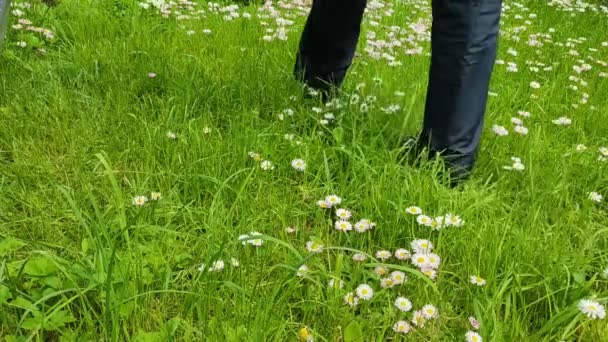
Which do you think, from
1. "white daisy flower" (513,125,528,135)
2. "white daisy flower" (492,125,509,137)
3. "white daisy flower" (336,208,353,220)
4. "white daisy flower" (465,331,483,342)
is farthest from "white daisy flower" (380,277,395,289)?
"white daisy flower" (513,125,528,135)

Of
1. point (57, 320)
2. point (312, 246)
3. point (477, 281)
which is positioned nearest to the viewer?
point (57, 320)

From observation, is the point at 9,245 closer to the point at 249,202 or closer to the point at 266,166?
the point at 249,202

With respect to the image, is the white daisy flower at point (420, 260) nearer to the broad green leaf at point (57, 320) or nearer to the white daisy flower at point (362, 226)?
the white daisy flower at point (362, 226)

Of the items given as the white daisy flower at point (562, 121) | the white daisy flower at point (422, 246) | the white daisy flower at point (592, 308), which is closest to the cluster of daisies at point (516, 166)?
the white daisy flower at point (562, 121)

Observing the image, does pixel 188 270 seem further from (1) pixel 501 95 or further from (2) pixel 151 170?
(1) pixel 501 95

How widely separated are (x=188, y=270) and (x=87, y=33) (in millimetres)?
2238

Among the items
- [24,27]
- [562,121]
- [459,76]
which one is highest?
[459,76]

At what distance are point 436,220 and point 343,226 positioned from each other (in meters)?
0.27

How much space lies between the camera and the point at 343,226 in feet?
5.73

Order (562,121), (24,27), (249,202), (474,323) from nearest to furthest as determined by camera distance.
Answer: (474,323), (249,202), (562,121), (24,27)

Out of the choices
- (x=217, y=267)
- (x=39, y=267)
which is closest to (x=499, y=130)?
(x=217, y=267)

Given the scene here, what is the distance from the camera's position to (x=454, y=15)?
199 centimetres

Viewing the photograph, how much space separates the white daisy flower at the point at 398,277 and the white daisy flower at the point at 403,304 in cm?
5

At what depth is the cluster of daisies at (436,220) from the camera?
1.71m
